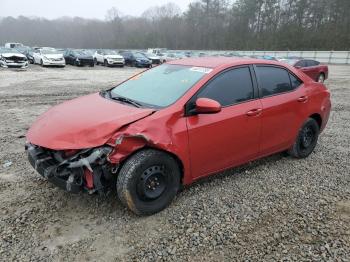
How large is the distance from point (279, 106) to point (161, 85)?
1.69 meters

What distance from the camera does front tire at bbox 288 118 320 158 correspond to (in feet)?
16.9

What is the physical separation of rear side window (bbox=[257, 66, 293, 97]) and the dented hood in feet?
5.87

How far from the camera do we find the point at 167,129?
11.3 ft

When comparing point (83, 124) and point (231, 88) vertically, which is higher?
point (231, 88)

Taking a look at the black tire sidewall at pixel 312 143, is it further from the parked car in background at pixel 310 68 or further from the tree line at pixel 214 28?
the tree line at pixel 214 28

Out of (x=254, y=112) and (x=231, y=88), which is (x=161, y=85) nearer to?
(x=231, y=88)

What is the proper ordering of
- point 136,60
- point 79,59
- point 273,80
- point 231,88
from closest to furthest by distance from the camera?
point 231,88
point 273,80
point 79,59
point 136,60

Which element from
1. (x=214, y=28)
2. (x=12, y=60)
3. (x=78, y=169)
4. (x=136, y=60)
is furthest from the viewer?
(x=214, y=28)

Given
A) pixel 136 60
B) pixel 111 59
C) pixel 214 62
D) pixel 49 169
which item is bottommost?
pixel 136 60

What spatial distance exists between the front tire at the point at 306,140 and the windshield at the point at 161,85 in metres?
2.10

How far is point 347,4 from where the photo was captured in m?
56.1

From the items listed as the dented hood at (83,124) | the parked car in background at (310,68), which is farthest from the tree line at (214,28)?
the dented hood at (83,124)

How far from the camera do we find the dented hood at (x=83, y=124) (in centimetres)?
318

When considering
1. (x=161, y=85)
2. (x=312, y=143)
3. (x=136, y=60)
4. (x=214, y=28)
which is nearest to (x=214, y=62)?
(x=161, y=85)
